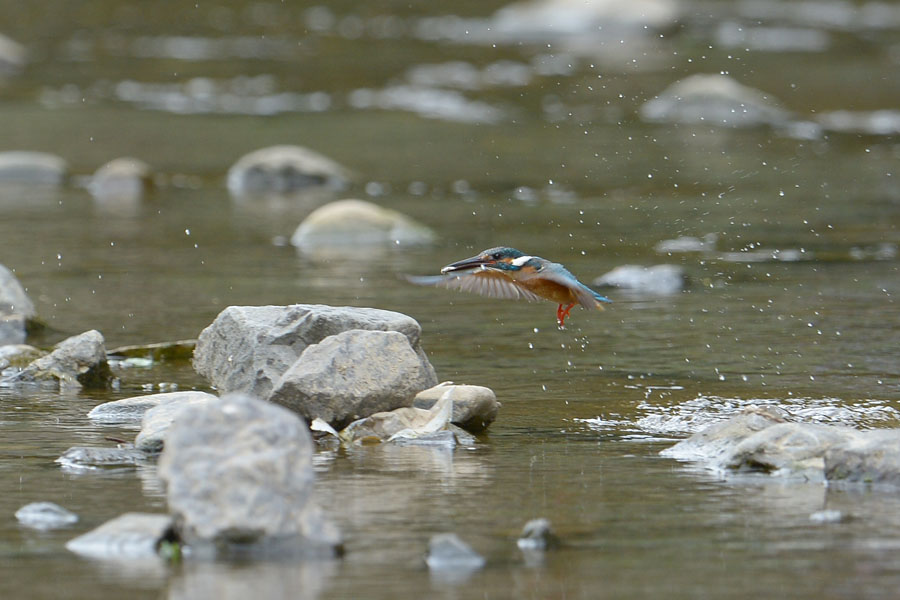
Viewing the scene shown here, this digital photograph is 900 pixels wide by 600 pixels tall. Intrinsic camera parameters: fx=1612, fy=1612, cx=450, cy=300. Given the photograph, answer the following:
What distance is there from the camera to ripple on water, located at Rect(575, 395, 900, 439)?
7.12 m

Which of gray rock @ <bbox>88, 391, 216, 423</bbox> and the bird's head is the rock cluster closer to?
the bird's head

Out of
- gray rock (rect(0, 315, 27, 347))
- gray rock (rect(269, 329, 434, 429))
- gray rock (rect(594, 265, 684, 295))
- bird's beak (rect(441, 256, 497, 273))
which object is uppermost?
gray rock (rect(594, 265, 684, 295))

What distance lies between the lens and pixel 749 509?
558 cm

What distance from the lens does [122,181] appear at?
58.4 ft

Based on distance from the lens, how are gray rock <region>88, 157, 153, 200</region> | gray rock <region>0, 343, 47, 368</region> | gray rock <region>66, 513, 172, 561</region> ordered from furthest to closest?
gray rock <region>88, 157, 153, 200</region>
gray rock <region>0, 343, 47, 368</region>
gray rock <region>66, 513, 172, 561</region>

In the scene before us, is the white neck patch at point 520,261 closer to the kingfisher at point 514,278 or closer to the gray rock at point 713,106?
the kingfisher at point 514,278

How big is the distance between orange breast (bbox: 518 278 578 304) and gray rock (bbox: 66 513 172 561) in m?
2.63

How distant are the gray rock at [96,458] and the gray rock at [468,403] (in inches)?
53.8

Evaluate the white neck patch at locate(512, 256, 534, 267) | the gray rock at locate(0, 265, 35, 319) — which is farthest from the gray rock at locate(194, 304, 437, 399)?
the gray rock at locate(0, 265, 35, 319)

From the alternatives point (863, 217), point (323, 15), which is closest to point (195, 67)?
point (323, 15)

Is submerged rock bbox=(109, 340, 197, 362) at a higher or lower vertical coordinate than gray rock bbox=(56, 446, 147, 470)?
higher

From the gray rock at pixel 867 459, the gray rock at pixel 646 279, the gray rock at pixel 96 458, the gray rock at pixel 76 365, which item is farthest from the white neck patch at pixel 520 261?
the gray rock at pixel 646 279

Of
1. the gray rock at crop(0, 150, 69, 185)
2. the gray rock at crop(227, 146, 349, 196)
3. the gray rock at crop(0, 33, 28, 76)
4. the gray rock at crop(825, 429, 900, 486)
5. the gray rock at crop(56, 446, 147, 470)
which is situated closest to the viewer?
the gray rock at crop(825, 429, 900, 486)

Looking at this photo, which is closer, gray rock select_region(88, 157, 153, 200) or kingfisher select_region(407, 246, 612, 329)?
kingfisher select_region(407, 246, 612, 329)
